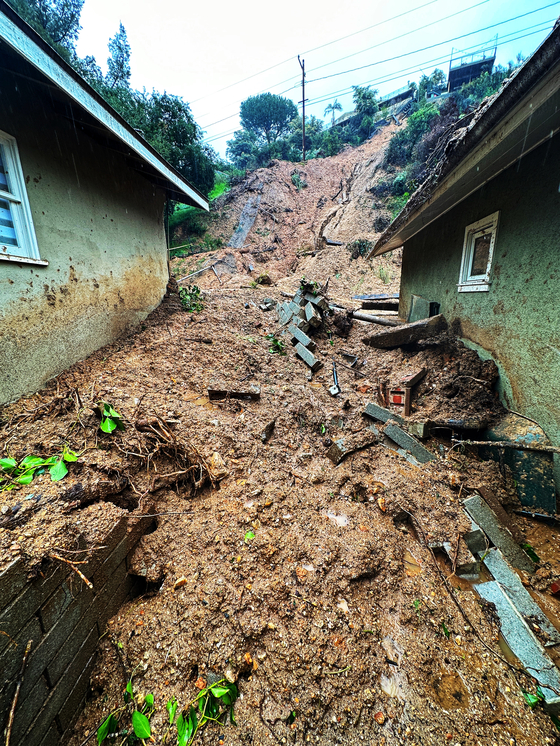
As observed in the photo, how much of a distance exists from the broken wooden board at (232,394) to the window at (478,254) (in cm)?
339

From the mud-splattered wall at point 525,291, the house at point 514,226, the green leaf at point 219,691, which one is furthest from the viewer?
the mud-splattered wall at point 525,291

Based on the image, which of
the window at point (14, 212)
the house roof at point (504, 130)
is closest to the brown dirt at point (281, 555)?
the window at point (14, 212)

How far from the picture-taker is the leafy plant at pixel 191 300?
20.5 ft

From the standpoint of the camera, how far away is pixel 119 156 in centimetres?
484

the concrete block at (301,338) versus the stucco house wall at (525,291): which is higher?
the stucco house wall at (525,291)

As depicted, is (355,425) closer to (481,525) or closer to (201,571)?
(481,525)

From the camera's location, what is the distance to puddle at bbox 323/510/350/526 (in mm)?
2502

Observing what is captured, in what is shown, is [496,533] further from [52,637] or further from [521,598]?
[52,637]

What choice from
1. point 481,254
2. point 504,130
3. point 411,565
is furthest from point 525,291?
point 411,565

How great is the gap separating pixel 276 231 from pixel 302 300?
11263 millimetres

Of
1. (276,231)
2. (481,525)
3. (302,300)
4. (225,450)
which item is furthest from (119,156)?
(276,231)

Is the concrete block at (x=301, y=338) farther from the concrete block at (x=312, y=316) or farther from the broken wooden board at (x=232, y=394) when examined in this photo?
the broken wooden board at (x=232, y=394)

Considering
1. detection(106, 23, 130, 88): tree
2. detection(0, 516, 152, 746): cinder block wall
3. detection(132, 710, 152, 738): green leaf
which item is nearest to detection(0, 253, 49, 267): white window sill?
detection(0, 516, 152, 746): cinder block wall

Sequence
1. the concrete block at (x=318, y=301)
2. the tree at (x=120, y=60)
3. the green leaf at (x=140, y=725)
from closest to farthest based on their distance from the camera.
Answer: the green leaf at (x=140, y=725) < the concrete block at (x=318, y=301) < the tree at (x=120, y=60)
